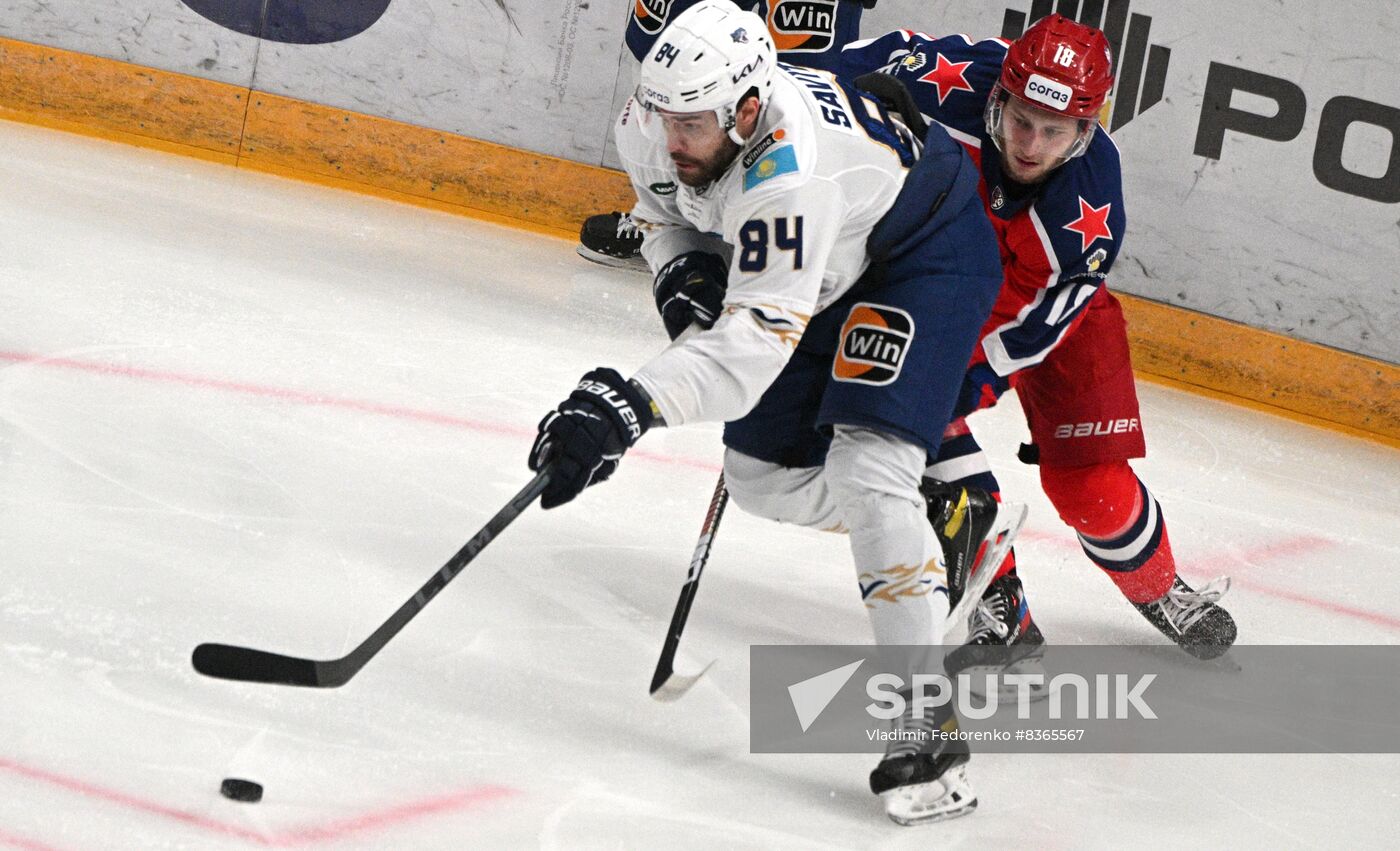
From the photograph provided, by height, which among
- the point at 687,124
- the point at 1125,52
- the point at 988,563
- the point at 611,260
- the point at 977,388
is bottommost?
the point at 611,260

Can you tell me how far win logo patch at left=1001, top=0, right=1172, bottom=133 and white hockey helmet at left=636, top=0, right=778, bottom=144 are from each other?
3.60m

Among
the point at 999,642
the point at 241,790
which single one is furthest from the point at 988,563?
the point at 241,790

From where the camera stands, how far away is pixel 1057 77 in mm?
2518

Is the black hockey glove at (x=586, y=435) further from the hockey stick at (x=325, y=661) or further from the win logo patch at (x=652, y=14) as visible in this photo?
the win logo patch at (x=652, y=14)

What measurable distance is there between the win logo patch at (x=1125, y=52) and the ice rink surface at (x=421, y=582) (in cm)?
148

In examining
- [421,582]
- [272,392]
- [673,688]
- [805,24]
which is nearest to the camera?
[673,688]

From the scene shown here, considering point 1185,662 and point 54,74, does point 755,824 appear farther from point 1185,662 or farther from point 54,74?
point 54,74

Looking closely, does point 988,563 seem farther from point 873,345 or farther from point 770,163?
point 770,163

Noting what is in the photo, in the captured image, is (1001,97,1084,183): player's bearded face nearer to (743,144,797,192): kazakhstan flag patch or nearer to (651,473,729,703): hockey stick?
(743,144,797,192): kazakhstan flag patch

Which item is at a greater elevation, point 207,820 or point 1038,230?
point 1038,230

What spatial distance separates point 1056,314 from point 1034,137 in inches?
13.0

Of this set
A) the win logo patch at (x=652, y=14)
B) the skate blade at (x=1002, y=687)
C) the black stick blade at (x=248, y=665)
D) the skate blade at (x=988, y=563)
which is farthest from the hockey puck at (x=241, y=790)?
the win logo patch at (x=652, y=14)

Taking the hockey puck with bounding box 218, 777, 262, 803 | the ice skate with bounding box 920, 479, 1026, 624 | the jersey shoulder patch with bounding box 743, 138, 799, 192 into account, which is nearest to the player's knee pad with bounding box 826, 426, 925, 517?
the ice skate with bounding box 920, 479, 1026, 624

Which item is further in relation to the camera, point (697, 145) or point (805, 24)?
point (805, 24)
